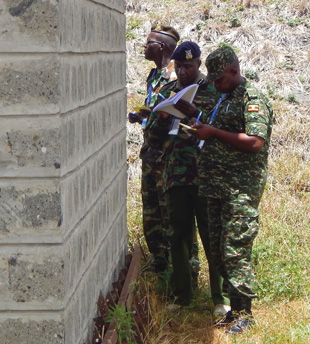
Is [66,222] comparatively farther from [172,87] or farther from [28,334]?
[172,87]

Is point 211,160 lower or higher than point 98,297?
higher

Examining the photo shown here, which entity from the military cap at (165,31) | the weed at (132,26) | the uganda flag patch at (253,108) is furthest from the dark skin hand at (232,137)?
the weed at (132,26)

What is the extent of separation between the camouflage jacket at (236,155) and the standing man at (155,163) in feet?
3.38

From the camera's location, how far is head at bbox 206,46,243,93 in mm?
5199

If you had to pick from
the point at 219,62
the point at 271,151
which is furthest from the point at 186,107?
the point at 271,151

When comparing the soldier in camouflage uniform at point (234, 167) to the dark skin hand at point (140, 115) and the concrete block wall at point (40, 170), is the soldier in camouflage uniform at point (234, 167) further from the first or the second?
the concrete block wall at point (40, 170)

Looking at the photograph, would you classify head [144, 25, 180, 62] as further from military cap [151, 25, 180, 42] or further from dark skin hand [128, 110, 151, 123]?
dark skin hand [128, 110, 151, 123]

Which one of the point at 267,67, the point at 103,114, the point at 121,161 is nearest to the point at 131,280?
the point at 121,161

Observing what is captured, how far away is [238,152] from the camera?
5.27m

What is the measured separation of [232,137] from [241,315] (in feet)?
4.30

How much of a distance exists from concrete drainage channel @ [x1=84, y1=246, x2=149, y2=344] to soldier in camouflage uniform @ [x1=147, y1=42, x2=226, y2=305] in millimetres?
394

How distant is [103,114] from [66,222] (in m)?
1.44

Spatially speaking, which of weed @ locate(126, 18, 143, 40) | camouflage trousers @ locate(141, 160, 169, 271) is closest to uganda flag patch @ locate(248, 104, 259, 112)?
camouflage trousers @ locate(141, 160, 169, 271)

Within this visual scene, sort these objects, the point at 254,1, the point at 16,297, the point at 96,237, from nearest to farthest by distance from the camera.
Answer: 1. the point at 16,297
2. the point at 96,237
3. the point at 254,1
